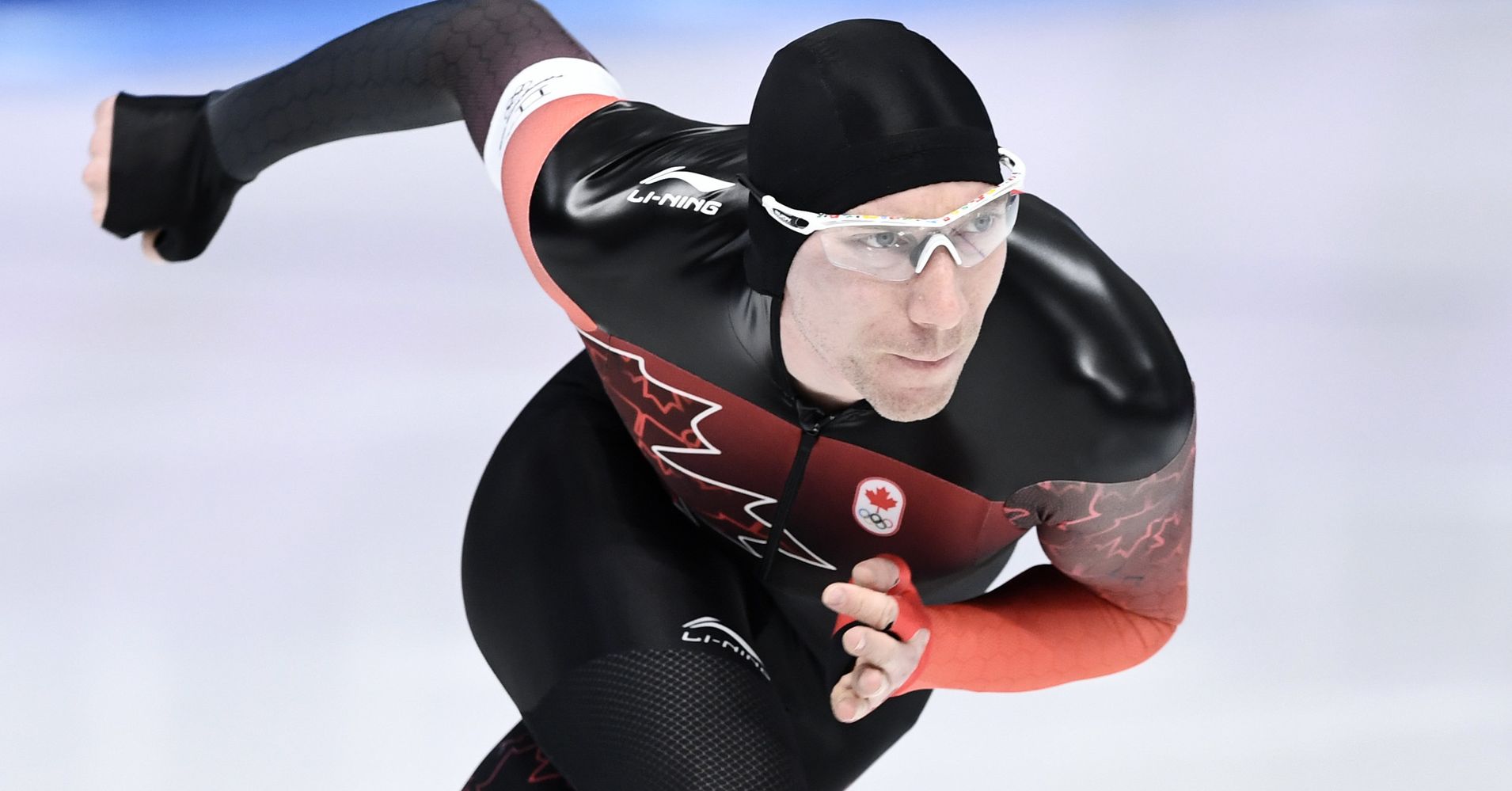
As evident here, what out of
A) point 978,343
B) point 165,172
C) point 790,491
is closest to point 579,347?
point 165,172

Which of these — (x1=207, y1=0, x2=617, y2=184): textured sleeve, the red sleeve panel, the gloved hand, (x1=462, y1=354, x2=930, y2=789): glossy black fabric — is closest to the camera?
(x1=462, y1=354, x2=930, y2=789): glossy black fabric

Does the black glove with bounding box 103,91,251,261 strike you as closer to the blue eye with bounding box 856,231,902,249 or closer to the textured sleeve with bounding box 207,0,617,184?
the textured sleeve with bounding box 207,0,617,184

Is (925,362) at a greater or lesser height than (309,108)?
lesser

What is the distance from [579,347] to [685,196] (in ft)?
5.17

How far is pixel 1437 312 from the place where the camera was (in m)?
3.27

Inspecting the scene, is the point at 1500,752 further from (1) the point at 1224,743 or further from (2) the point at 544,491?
(2) the point at 544,491

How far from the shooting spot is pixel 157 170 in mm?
2191

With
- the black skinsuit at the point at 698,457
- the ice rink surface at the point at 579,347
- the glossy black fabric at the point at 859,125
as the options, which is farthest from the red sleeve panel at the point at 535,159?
the ice rink surface at the point at 579,347

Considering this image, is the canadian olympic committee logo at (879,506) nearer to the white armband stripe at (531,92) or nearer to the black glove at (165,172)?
the white armband stripe at (531,92)

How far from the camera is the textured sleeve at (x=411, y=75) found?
6.63ft

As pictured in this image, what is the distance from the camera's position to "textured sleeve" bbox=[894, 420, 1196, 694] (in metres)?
1.66

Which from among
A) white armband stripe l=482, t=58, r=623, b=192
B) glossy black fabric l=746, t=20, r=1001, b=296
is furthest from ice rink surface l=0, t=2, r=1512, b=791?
glossy black fabric l=746, t=20, r=1001, b=296

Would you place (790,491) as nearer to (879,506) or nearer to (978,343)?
(879,506)

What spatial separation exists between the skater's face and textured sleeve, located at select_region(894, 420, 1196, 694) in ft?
0.72
